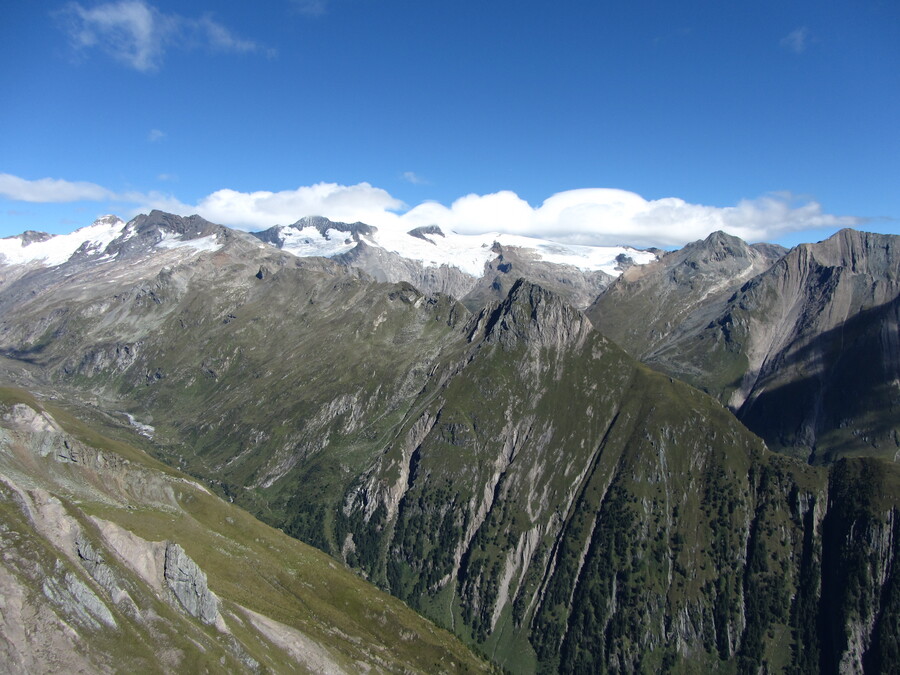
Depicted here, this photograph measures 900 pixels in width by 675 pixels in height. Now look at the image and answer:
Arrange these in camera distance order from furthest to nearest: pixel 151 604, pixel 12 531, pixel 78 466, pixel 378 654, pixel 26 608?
pixel 78 466
pixel 378 654
pixel 151 604
pixel 12 531
pixel 26 608

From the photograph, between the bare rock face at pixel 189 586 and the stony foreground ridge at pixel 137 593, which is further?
the bare rock face at pixel 189 586

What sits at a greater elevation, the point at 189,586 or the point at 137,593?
the point at 137,593

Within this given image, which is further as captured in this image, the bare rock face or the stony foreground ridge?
the bare rock face

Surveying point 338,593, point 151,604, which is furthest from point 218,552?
point 151,604

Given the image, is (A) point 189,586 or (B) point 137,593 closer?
(B) point 137,593

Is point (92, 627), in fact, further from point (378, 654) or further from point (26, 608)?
point (378, 654)

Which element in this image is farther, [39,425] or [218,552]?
[39,425]

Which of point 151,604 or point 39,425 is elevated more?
point 39,425

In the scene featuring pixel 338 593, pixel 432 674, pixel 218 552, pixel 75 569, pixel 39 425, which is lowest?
pixel 432 674
